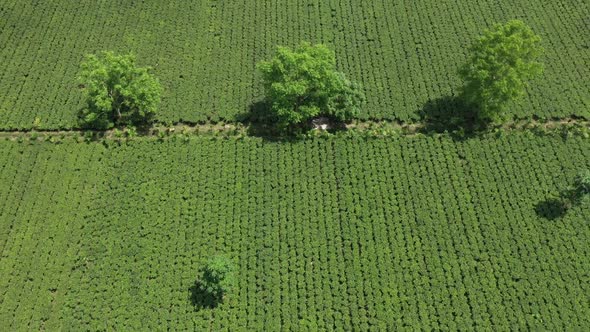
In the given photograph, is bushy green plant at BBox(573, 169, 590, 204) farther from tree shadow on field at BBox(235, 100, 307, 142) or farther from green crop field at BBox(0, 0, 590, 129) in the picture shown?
tree shadow on field at BBox(235, 100, 307, 142)

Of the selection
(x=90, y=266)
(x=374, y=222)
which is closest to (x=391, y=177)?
(x=374, y=222)

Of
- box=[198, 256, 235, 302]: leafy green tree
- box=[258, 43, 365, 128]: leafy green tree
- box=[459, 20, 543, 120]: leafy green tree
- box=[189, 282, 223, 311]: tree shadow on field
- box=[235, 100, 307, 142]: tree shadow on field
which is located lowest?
box=[189, 282, 223, 311]: tree shadow on field

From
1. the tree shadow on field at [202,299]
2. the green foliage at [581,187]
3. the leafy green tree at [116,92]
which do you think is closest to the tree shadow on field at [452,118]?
the green foliage at [581,187]

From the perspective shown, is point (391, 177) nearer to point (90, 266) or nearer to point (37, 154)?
point (90, 266)

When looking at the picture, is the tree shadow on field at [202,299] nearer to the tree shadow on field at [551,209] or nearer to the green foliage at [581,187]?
the tree shadow on field at [551,209]

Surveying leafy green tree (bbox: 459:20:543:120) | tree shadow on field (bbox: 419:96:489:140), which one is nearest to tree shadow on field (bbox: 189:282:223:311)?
tree shadow on field (bbox: 419:96:489:140)

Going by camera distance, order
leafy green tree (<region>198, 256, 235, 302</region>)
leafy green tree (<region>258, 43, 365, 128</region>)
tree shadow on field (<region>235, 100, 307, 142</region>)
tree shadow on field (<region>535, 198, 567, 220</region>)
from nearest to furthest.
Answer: leafy green tree (<region>198, 256, 235, 302</region>), tree shadow on field (<region>535, 198, 567, 220</region>), leafy green tree (<region>258, 43, 365, 128</region>), tree shadow on field (<region>235, 100, 307, 142</region>)
